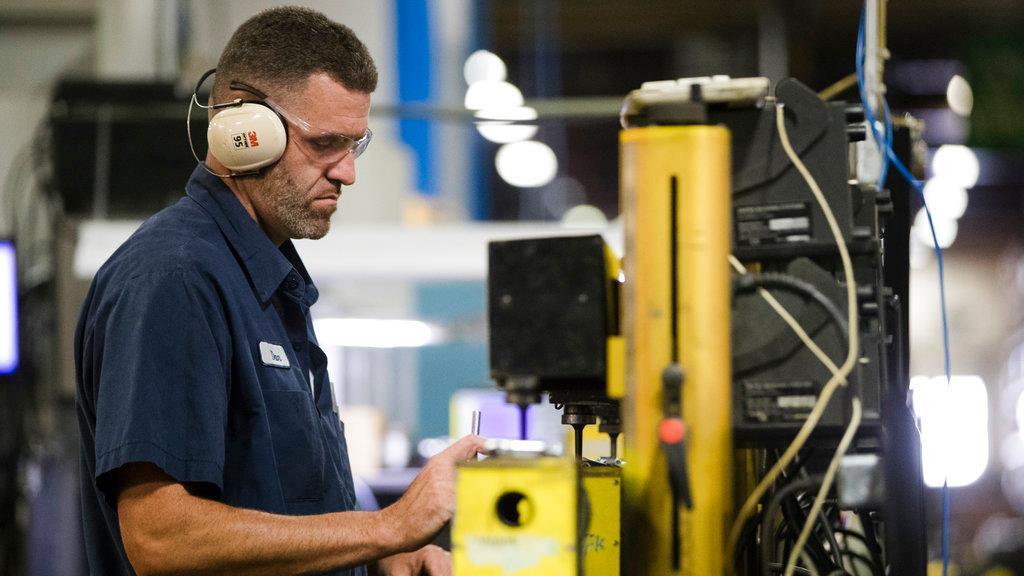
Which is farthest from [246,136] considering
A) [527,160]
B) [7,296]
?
[527,160]

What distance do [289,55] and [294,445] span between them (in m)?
0.70

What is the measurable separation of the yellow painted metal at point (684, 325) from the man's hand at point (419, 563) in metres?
0.71

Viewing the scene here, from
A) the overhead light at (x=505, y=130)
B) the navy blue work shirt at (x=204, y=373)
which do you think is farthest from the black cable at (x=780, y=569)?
the overhead light at (x=505, y=130)

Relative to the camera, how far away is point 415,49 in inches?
308

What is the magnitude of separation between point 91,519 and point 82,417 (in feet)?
0.57

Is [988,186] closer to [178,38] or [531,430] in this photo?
[531,430]

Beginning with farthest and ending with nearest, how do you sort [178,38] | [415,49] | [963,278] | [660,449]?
[963,278]
[415,49]
[178,38]
[660,449]

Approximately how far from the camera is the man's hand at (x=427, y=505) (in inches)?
60.6

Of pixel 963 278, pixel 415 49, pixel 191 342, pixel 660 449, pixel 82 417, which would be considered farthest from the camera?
pixel 963 278

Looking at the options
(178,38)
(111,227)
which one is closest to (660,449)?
(111,227)

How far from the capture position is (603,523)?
1645mm

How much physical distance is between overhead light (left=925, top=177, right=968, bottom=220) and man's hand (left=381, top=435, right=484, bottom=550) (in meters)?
9.18

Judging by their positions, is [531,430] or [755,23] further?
[755,23]

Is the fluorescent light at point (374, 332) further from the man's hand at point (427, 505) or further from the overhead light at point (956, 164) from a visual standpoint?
the man's hand at point (427, 505)
